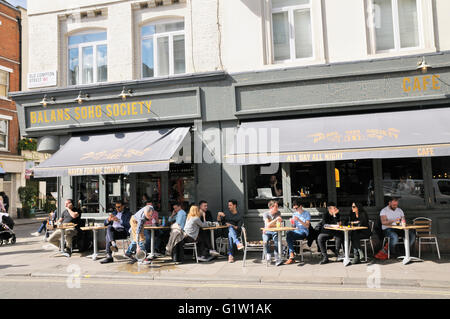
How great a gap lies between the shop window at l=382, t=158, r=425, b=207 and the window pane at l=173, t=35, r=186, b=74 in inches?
260

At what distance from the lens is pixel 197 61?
424 inches

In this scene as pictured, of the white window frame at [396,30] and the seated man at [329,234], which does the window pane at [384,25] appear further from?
the seated man at [329,234]

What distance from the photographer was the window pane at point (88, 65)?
12.0 meters

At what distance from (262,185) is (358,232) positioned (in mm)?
2925

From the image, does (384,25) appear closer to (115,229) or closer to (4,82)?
(115,229)

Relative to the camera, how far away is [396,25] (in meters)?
9.77

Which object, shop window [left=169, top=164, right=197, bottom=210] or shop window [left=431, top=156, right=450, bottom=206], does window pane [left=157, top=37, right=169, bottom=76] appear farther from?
shop window [left=431, top=156, right=450, bottom=206]

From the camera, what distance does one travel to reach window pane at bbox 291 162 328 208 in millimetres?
9836

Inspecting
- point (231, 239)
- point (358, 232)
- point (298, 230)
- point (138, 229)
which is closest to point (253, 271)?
point (231, 239)

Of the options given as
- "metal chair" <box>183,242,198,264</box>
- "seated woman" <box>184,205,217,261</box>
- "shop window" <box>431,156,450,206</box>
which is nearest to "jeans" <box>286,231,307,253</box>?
"seated woman" <box>184,205,217,261</box>

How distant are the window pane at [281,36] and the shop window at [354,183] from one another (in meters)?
3.51
